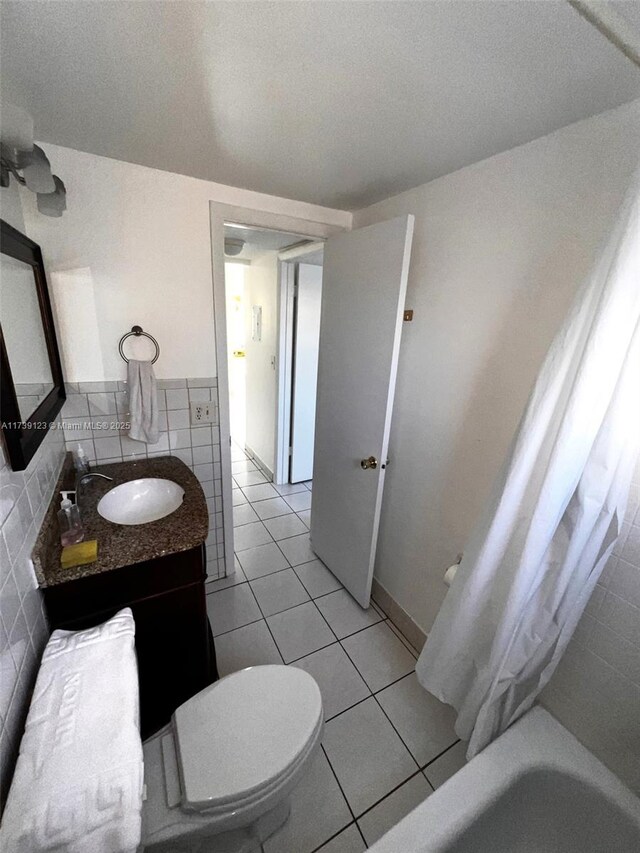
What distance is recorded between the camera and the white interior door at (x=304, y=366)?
2.64 meters

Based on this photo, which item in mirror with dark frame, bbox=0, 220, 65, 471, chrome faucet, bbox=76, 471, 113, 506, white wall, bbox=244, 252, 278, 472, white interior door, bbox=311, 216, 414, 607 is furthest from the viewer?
white wall, bbox=244, 252, 278, 472

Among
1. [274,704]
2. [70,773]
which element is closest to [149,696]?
[274,704]

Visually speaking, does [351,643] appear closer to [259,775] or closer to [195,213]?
[259,775]

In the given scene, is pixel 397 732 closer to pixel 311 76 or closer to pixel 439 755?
pixel 439 755

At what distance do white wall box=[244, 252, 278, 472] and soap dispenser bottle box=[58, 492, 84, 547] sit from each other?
191cm

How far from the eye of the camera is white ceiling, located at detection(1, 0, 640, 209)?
0.63 m

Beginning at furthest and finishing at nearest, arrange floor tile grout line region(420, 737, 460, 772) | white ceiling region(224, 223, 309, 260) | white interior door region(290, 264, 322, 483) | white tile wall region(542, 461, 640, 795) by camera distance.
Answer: white interior door region(290, 264, 322, 483)
white ceiling region(224, 223, 309, 260)
floor tile grout line region(420, 737, 460, 772)
white tile wall region(542, 461, 640, 795)

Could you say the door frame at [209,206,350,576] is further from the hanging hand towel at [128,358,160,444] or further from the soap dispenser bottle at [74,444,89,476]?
the soap dispenser bottle at [74,444,89,476]

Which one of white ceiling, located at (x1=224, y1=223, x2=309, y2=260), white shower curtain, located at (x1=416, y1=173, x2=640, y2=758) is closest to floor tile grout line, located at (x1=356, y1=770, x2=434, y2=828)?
white shower curtain, located at (x1=416, y1=173, x2=640, y2=758)

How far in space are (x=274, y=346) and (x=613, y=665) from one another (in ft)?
8.43

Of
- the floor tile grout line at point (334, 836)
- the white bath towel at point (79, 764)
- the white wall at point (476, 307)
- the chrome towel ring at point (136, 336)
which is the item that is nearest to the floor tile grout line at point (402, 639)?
the white wall at point (476, 307)

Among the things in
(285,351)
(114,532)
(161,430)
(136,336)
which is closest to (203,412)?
(161,430)

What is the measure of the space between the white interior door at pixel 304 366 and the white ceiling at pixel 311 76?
143 cm

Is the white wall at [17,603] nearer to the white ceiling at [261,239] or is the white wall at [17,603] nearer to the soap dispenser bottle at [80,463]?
the soap dispenser bottle at [80,463]
